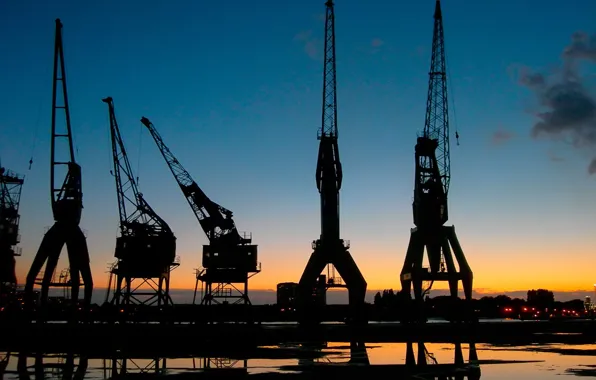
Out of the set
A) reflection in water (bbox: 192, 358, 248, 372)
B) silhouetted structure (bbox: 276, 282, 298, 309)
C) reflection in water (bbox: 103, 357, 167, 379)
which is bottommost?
reflection in water (bbox: 192, 358, 248, 372)

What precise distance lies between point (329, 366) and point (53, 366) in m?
15.5

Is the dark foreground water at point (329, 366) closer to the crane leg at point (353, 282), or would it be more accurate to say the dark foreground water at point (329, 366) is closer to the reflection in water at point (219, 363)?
the reflection in water at point (219, 363)

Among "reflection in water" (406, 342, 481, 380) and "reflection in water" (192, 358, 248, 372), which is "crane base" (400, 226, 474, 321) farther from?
"reflection in water" (192, 358, 248, 372)

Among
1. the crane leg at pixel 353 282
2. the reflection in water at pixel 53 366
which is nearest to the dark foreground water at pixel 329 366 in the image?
the reflection in water at pixel 53 366

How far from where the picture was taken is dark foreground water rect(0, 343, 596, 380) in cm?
3100

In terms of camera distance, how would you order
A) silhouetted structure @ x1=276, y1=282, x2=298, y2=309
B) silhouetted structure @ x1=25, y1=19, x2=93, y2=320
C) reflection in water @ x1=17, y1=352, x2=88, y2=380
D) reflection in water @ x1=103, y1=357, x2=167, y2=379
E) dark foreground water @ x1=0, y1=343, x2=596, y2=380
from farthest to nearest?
silhouetted structure @ x1=276, y1=282, x2=298, y2=309
silhouetted structure @ x1=25, y1=19, x2=93, y2=320
reflection in water @ x1=103, y1=357, x2=167, y2=379
dark foreground water @ x1=0, y1=343, x2=596, y2=380
reflection in water @ x1=17, y1=352, x2=88, y2=380

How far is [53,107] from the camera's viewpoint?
8369 cm

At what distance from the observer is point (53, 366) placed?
115 ft

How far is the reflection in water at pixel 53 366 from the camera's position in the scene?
99.4ft

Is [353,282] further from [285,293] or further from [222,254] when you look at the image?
[285,293]

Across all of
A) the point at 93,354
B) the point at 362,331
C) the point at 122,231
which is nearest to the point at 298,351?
the point at 93,354

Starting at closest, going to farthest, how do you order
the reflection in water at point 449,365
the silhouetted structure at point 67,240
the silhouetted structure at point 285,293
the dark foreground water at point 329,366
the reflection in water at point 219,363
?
the reflection in water at point 449,365
the dark foreground water at point 329,366
the reflection in water at point 219,363
the silhouetted structure at point 67,240
the silhouetted structure at point 285,293

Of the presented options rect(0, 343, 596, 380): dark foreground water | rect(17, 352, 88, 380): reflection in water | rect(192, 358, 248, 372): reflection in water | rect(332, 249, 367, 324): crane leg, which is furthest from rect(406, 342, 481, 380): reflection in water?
rect(332, 249, 367, 324): crane leg

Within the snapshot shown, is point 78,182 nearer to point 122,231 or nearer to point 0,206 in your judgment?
point 122,231
